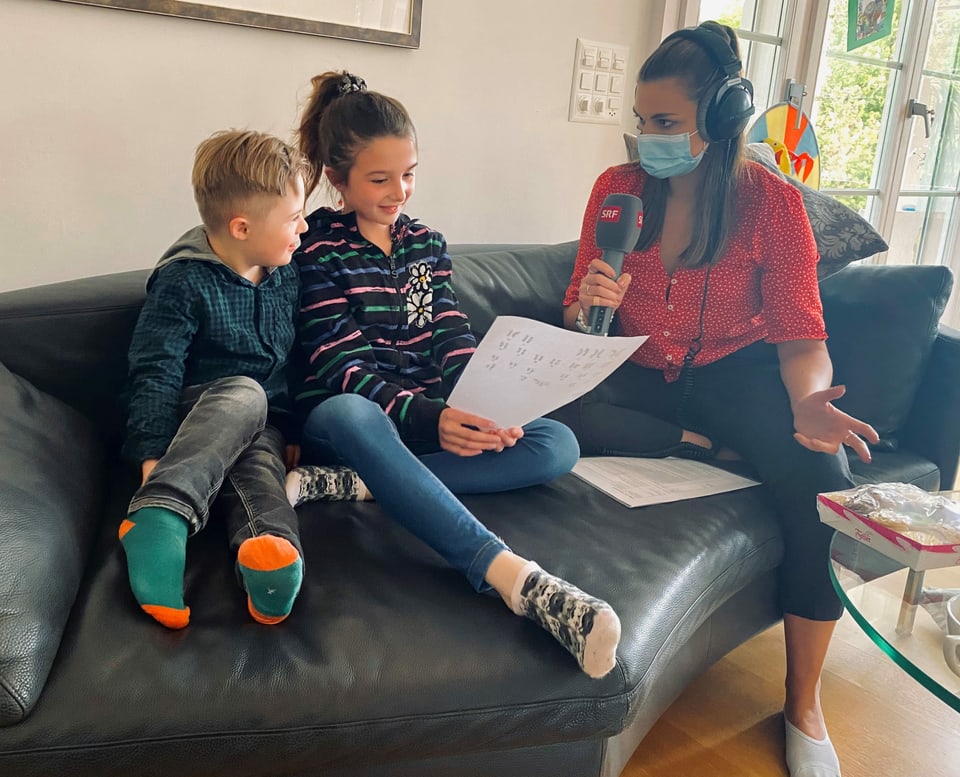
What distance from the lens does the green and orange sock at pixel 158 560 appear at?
913mm

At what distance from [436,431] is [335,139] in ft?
1.67

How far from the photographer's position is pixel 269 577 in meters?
0.92

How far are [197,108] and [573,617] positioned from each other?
117 centimetres

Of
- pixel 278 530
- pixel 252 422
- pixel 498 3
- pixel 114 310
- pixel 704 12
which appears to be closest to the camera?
pixel 278 530

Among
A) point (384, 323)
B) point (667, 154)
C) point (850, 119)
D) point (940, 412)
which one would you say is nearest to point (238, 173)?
point (384, 323)

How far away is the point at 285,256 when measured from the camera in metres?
1.27

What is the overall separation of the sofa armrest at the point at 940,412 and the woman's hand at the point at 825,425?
0.42 m

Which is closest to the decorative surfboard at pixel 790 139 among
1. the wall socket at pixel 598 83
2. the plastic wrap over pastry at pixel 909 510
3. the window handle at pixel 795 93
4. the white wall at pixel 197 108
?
the window handle at pixel 795 93

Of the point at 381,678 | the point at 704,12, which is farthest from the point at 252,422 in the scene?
the point at 704,12

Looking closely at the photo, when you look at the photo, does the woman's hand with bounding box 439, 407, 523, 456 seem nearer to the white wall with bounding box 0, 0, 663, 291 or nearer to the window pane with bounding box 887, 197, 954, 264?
the white wall with bounding box 0, 0, 663, 291

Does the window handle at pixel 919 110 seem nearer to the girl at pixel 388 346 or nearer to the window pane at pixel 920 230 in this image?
the window pane at pixel 920 230

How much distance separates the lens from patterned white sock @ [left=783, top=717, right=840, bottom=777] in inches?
51.1

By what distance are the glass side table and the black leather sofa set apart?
0.68 feet

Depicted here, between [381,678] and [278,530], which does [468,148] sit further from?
[381,678]
